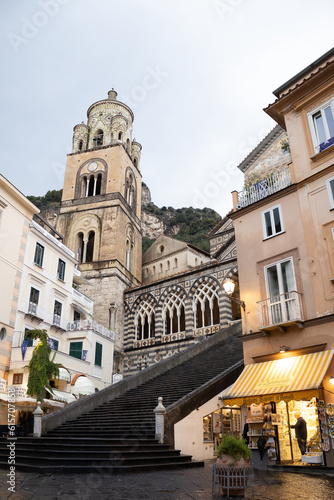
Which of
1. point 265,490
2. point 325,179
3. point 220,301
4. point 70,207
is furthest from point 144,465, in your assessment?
point 70,207

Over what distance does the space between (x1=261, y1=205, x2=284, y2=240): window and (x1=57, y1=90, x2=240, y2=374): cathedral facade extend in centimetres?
1411

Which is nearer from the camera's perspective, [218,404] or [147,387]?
[218,404]

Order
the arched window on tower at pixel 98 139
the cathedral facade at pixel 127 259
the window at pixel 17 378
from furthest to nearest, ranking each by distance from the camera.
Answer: the arched window on tower at pixel 98 139 → the cathedral facade at pixel 127 259 → the window at pixel 17 378

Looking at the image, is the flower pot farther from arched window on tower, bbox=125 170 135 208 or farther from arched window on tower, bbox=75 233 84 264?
arched window on tower, bbox=125 170 135 208

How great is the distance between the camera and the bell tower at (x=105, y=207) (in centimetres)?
3359

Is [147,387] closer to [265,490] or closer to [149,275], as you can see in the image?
[265,490]

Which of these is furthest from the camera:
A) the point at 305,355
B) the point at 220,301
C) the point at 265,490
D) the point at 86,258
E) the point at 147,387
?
the point at 86,258

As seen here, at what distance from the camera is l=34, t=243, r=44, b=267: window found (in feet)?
78.7

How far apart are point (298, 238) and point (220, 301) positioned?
15534mm

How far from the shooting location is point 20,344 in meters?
21.0

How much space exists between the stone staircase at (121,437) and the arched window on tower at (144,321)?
44.9 feet

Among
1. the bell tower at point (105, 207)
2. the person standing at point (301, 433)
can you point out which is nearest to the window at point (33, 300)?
the bell tower at point (105, 207)

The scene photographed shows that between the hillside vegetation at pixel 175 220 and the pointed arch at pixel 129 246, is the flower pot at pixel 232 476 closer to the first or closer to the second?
the pointed arch at pixel 129 246

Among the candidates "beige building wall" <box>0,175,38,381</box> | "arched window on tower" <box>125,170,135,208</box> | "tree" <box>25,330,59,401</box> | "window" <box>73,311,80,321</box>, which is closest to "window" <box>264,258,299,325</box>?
"tree" <box>25,330,59,401</box>
